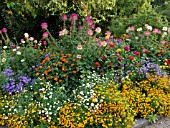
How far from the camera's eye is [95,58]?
432 centimetres

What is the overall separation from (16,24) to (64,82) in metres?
3.53

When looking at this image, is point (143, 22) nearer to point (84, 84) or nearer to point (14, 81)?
point (84, 84)

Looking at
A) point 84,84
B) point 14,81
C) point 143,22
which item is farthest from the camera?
point 143,22

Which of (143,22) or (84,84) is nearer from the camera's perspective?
(84,84)

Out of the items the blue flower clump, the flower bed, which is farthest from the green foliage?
the blue flower clump

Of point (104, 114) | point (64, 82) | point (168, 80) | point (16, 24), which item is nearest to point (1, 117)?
point (64, 82)

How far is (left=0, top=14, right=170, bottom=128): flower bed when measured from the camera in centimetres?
359

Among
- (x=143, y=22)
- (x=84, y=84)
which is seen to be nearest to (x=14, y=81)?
(x=84, y=84)

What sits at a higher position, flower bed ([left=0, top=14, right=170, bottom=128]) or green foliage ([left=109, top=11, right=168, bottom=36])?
green foliage ([left=109, top=11, right=168, bottom=36])

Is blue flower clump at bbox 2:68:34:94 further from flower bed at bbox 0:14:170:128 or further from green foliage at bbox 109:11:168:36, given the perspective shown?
green foliage at bbox 109:11:168:36

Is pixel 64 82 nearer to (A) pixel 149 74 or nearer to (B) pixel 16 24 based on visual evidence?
(A) pixel 149 74

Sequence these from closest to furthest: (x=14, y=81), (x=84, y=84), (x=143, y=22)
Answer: (x=84, y=84) → (x=14, y=81) → (x=143, y=22)

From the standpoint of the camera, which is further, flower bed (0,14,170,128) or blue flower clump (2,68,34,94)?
blue flower clump (2,68,34,94)

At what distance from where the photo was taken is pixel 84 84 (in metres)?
3.93
